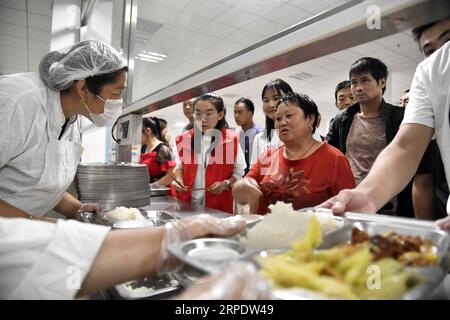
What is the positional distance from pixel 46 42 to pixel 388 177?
770cm

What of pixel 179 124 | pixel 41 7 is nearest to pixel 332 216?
pixel 41 7

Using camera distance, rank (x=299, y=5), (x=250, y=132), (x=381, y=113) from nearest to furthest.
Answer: (x=381, y=113) → (x=250, y=132) → (x=299, y=5)

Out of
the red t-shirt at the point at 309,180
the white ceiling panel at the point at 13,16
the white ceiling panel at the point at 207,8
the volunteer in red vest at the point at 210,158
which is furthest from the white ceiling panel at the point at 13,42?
the red t-shirt at the point at 309,180

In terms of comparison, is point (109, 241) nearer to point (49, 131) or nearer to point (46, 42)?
point (49, 131)

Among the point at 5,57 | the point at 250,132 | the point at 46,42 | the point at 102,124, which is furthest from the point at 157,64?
the point at 102,124

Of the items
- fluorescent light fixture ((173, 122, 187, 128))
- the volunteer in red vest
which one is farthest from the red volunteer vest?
fluorescent light fixture ((173, 122, 187, 128))

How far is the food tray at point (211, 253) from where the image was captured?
1.61 ft

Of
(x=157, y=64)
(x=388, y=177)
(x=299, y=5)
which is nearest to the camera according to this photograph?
(x=388, y=177)

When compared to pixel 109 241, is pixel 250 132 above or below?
above

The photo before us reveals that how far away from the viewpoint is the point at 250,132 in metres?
3.44

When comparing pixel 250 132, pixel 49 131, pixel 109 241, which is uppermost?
pixel 250 132

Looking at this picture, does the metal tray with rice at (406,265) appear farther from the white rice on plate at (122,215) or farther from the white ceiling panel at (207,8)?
the white ceiling panel at (207,8)

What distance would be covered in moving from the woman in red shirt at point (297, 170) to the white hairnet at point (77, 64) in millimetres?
1089

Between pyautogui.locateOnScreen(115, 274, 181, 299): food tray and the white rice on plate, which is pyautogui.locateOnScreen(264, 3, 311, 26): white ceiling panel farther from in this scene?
pyautogui.locateOnScreen(115, 274, 181, 299): food tray
